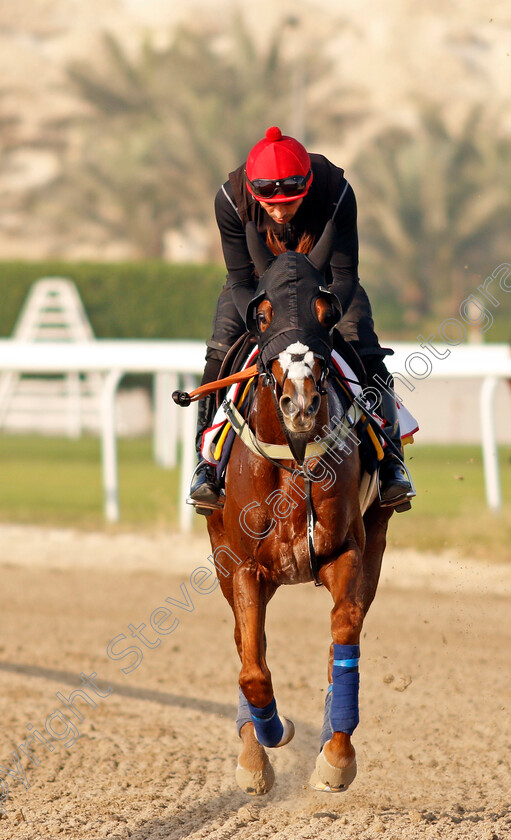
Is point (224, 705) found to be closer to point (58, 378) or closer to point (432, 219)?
point (58, 378)

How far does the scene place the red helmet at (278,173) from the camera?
4078 mm

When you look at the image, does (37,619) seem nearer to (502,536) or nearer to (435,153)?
(502,536)

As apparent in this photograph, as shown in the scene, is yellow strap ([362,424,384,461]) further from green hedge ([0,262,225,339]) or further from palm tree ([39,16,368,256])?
palm tree ([39,16,368,256])

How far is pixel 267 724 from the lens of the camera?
416 centimetres

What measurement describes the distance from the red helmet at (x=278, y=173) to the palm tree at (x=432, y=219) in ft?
92.2

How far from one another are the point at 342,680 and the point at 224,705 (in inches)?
82.4

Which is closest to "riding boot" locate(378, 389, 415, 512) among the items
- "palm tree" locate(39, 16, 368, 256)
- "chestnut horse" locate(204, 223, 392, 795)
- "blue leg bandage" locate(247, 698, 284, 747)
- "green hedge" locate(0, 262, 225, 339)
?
"chestnut horse" locate(204, 223, 392, 795)

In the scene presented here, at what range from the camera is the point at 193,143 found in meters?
35.0

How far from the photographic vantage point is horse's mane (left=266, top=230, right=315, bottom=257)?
14.0ft

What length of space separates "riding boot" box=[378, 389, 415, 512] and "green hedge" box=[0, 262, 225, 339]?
67.8ft

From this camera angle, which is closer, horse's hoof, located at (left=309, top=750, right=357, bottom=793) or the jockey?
horse's hoof, located at (left=309, top=750, right=357, bottom=793)

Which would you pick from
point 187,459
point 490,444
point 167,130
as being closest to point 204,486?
point 187,459

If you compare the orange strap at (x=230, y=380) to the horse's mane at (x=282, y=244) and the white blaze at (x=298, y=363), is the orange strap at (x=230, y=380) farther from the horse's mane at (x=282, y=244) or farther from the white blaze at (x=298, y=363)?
the white blaze at (x=298, y=363)

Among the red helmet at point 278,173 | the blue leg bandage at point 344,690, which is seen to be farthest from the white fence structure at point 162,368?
the blue leg bandage at point 344,690
